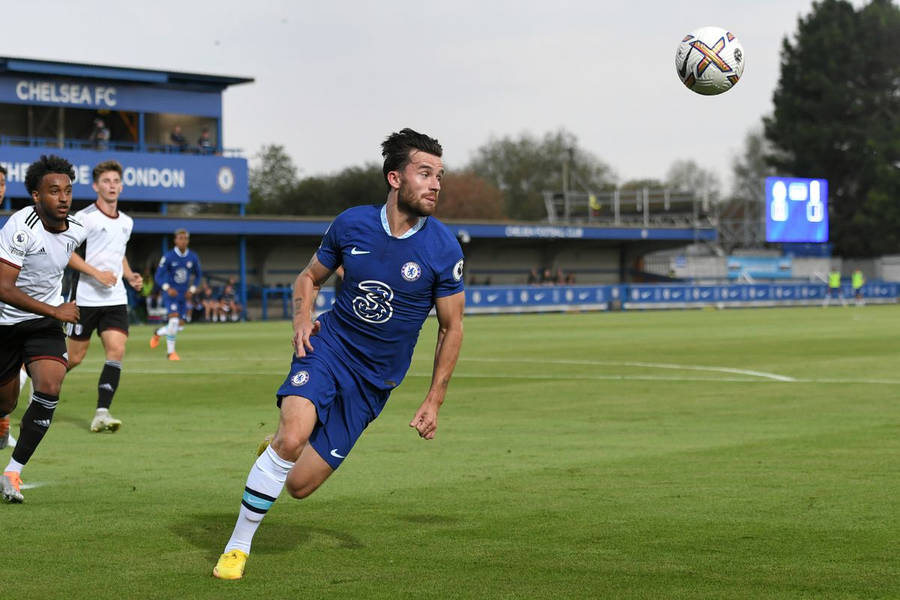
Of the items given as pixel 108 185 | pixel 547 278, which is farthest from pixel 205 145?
pixel 108 185

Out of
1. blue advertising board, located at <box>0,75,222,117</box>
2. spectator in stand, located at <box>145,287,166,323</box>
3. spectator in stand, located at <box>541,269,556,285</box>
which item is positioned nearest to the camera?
spectator in stand, located at <box>145,287,166,323</box>

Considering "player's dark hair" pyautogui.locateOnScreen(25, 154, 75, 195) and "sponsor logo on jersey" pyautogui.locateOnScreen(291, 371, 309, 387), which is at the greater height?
"player's dark hair" pyautogui.locateOnScreen(25, 154, 75, 195)

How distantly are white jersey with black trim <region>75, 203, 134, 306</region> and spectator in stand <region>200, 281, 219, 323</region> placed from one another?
1496 inches

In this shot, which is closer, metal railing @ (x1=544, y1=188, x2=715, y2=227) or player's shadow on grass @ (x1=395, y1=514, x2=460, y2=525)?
player's shadow on grass @ (x1=395, y1=514, x2=460, y2=525)

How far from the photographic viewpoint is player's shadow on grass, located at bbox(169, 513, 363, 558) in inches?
282

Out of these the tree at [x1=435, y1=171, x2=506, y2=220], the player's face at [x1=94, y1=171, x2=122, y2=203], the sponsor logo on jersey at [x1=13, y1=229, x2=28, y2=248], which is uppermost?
the tree at [x1=435, y1=171, x2=506, y2=220]

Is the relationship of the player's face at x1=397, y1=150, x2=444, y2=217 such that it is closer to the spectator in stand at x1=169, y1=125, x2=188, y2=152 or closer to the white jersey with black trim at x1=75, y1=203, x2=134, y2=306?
the white jersey with black trim at x1=75, y1=203, x2=134, y2=306

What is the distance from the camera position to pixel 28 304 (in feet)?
28.7

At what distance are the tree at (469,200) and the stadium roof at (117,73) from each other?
52.9 m

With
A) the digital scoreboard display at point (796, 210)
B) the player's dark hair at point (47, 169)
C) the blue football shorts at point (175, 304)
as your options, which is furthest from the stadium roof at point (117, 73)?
the player's dark hair at point (47, 169)

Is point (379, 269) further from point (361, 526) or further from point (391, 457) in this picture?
point (391, 457)

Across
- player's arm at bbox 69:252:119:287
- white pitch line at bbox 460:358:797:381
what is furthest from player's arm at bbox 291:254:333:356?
white pitch line at bbox 460:358:797:381

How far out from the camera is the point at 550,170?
424ft

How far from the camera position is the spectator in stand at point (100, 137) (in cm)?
5728
